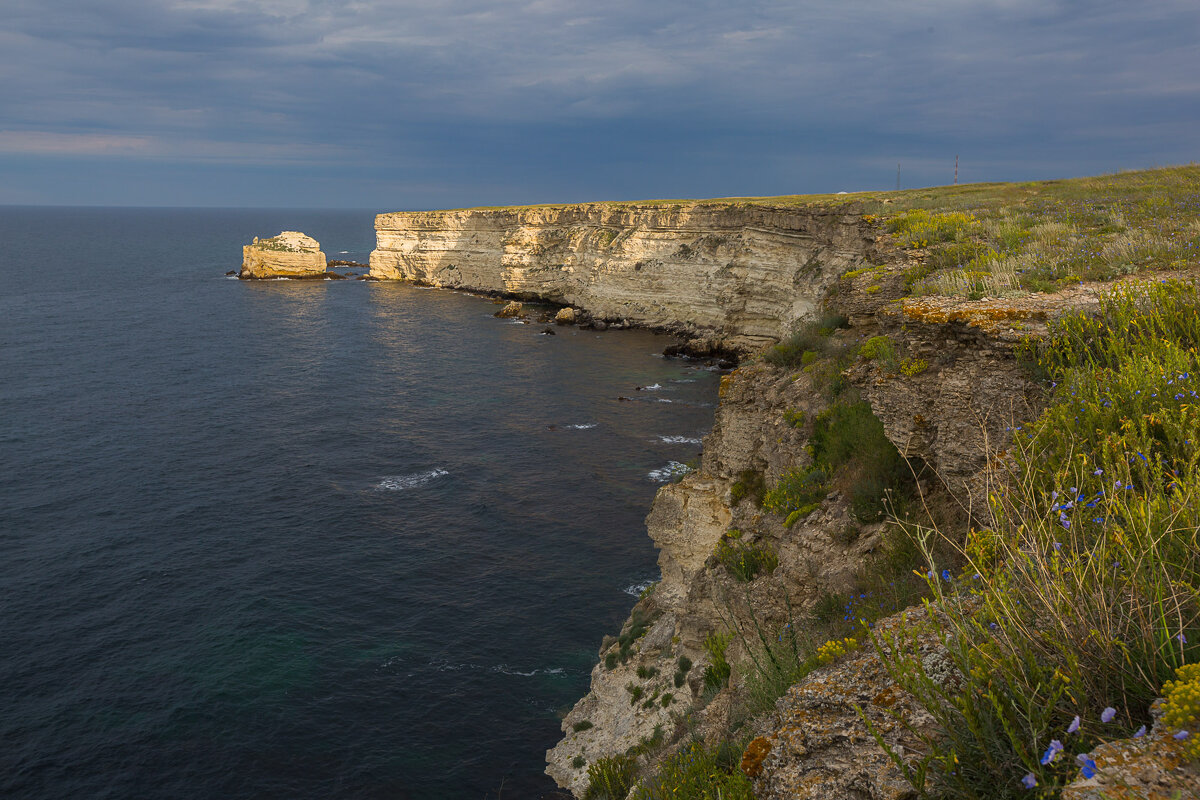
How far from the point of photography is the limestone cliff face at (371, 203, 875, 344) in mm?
66188

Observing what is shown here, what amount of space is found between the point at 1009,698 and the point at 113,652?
1303 inches

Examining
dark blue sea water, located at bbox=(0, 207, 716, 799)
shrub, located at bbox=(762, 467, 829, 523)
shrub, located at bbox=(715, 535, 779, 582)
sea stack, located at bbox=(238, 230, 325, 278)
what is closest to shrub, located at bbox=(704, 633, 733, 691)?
shrub, located at bbox=(715, 535, 779, 582)

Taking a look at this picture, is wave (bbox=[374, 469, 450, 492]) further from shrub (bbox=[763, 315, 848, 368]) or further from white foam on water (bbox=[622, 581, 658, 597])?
shrub (bbox=[763, 315, 848, 368])

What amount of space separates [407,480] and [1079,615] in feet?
141

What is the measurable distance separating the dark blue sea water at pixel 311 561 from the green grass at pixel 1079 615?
2126cm

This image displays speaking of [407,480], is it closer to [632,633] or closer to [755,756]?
[632,633]

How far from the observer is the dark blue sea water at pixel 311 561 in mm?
23562

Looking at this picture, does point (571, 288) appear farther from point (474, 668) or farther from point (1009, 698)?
point (1009, 698)

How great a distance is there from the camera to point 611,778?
1634 cm

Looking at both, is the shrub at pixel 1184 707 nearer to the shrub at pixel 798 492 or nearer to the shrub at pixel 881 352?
the shrub at pixel 881 352

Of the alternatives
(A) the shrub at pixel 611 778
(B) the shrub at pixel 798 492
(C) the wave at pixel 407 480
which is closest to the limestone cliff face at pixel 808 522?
(B) the shrub at pixel 798 492

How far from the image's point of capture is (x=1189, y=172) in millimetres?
28594

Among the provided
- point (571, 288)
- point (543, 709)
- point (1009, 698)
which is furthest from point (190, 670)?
point (571, 288)

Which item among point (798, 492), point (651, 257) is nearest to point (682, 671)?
point (798, 492)
